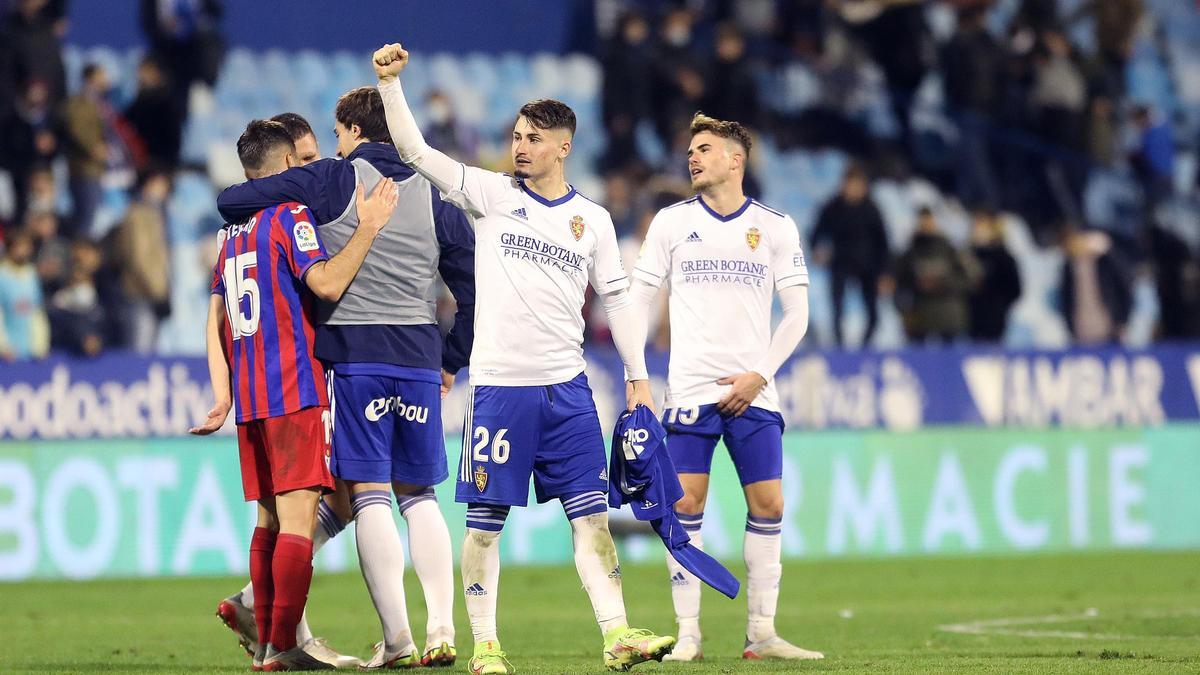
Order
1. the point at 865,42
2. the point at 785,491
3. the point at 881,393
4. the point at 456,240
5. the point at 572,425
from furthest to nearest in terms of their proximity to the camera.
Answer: the point at 865,42
the point at 881,393
the point at 785,491
the point at 456,240
the point at 572,425

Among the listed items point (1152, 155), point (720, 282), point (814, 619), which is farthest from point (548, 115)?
point (1152, 155)

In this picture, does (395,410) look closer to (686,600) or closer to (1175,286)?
(686,600)

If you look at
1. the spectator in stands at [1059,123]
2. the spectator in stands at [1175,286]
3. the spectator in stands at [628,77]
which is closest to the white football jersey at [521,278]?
the spectator in stands at [628,77]

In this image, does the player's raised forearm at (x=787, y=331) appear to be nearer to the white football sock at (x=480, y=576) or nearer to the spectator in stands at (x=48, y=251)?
the white football sock at (x=480, y=576)

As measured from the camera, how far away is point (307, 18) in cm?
2020

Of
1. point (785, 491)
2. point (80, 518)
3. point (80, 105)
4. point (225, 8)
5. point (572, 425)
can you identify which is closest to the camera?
point (572, 425)

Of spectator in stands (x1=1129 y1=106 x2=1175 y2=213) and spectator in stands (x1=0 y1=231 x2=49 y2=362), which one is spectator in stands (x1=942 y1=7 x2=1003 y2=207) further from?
spectator in stands (x1=0 y1=231 x2=49 y2=362)

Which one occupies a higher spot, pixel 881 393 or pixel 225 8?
pixel 225 8

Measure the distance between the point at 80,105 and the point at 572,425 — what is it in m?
11.3

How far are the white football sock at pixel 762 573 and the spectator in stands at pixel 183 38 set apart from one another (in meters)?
11.3

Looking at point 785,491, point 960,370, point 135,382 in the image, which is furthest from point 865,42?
point 135,382

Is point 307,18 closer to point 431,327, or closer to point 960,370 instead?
point 960,370

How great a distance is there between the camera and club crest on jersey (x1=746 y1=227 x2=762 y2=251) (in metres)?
8.27

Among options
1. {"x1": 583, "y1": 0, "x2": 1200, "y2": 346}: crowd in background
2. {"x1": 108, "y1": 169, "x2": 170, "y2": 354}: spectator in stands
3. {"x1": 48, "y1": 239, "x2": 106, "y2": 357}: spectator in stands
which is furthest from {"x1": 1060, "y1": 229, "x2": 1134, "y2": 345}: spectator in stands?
{"x1": 48, "y1": 239, "x2": 106, "y2": 357}: spectator in stands
